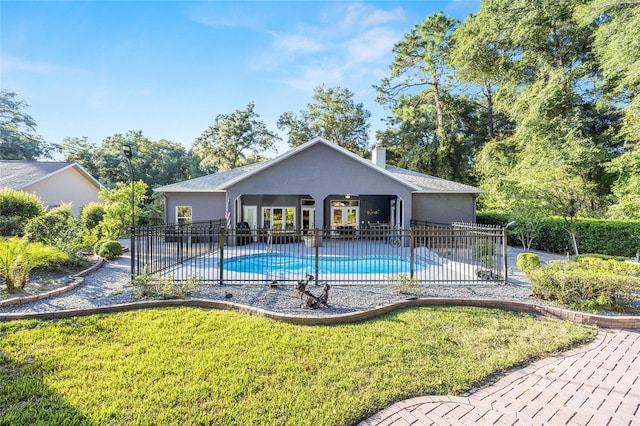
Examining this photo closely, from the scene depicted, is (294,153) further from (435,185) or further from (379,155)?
(435,185)

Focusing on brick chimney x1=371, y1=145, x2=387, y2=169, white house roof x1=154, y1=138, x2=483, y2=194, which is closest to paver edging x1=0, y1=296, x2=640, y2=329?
white house roof x1=154, y1=138, x2=483, y2=194

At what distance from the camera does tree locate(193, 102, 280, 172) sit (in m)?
34.0

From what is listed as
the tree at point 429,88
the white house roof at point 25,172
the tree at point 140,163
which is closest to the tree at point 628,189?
the tree at point 429,88

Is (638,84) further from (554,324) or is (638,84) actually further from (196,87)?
(196,87)

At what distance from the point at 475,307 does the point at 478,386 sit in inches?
120

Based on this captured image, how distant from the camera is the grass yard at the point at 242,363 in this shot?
3107 mm

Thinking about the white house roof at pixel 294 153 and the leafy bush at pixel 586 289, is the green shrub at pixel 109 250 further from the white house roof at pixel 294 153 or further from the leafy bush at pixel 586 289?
the leafy bush at pixel 586 289

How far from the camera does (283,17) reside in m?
12.3

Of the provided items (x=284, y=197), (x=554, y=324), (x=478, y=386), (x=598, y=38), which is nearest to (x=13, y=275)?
(x=478, y=386)

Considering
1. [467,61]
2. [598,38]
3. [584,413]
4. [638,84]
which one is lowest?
[584,413]

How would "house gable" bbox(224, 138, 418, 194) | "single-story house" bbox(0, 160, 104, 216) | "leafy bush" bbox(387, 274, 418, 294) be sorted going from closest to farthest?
"leafy bush" bbox(387, 274, 418, 294) < "house gable" bbox(224, 138, 418, 194) < "single-story house" bbox(0, 160, 104, 216)

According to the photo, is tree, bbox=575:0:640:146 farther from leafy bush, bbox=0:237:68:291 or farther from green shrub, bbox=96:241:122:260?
green shrub, bbox=96:241:122:260

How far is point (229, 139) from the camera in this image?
34.2 m

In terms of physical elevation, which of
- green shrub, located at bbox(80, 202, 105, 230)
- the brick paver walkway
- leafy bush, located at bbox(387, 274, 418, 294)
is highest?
green shrub, located at bbox(80, 202, 105, 230)
